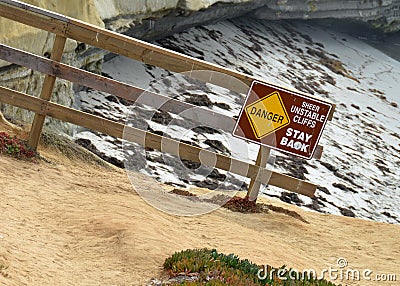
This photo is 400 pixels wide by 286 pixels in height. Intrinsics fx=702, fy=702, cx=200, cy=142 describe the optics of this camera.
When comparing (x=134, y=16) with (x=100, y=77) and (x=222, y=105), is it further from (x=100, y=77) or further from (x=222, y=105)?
(x=100, y=77)

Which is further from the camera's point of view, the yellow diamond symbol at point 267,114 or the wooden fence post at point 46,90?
the yellow diamond symbol at point 267,114

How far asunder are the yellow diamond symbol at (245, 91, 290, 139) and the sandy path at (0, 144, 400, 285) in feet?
3.65

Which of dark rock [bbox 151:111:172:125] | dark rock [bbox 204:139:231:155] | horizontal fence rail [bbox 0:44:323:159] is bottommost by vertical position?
dark rock [bbox 204:139:231:155]

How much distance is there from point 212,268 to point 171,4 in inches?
467

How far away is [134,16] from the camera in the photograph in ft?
49.3

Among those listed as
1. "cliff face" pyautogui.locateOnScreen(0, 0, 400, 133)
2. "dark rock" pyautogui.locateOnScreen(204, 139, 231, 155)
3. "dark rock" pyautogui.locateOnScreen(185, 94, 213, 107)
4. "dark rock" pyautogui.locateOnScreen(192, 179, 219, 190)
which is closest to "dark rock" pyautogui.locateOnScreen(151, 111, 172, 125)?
"dark rock" pyautogui.locateOnScreen(204, 139, 231, 155)

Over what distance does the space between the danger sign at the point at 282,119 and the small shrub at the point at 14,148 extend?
2499mm

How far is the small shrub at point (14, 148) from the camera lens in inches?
323

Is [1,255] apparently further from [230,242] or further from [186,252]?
[230,242]

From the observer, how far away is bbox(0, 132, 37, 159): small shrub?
26.9ft

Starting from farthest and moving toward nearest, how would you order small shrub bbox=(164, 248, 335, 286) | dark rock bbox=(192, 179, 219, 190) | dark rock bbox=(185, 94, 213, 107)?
1. dark rock bbox=(185, 94, 213, 107)
2. dark rock bbox=(192, 179, 219, 190)
3. small shrub bbox=(164, 248, 335, 286)

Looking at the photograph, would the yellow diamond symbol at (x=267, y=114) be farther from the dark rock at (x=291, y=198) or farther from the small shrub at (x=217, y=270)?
the dark rock at (x=291, y=198)

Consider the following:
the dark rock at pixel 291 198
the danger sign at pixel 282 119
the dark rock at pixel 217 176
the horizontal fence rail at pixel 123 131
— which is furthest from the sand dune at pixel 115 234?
the dark rock at pixel 217 176

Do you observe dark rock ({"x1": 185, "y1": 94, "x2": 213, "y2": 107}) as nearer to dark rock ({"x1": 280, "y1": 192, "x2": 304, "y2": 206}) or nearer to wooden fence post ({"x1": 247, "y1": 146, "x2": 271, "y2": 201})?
dark rock ({"x1": 280, "y1": 192, "x2": 304, "y2": 206})
